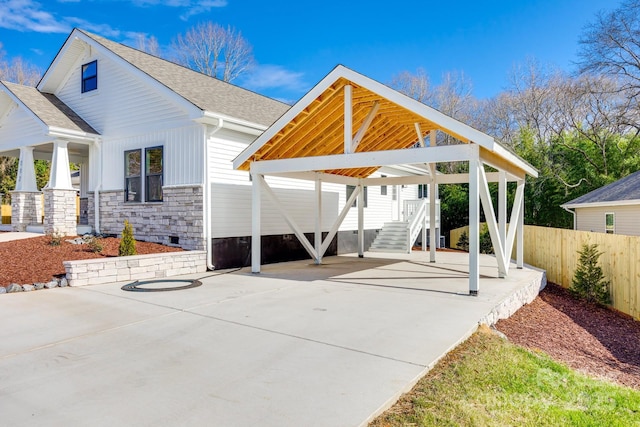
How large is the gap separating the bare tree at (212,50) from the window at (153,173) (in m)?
20.9

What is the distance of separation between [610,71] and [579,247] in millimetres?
16504

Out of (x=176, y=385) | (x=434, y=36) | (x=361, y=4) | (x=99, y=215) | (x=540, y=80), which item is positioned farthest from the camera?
(x=434, y=36)

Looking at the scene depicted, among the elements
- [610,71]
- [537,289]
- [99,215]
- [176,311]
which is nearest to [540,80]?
[610,71]

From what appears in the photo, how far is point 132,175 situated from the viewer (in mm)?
11875

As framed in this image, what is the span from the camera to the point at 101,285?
325 inches

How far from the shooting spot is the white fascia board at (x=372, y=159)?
741 centimetres

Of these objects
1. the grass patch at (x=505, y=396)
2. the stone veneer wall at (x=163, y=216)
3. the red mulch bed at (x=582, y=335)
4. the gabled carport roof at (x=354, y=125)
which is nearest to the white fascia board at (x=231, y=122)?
the gabled carport roof at (x=354, y=125)

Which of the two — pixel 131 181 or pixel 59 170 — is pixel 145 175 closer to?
pixel 131 181

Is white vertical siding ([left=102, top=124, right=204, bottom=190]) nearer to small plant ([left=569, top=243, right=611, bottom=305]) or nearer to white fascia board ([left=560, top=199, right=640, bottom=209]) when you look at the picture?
small plant ([left=569, top=243, right=611, bottom=305])

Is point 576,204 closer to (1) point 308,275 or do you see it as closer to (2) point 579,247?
(2) point 579,247

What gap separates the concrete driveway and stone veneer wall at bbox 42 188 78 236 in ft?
15.0

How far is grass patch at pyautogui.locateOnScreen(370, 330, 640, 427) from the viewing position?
318 cm

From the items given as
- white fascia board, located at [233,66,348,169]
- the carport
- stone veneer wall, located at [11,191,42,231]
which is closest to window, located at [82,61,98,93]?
stone veneer wall, located at [11,191,42,231]

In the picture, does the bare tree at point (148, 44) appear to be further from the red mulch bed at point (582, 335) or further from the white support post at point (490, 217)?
the red mulch bed at point (582, 335)
